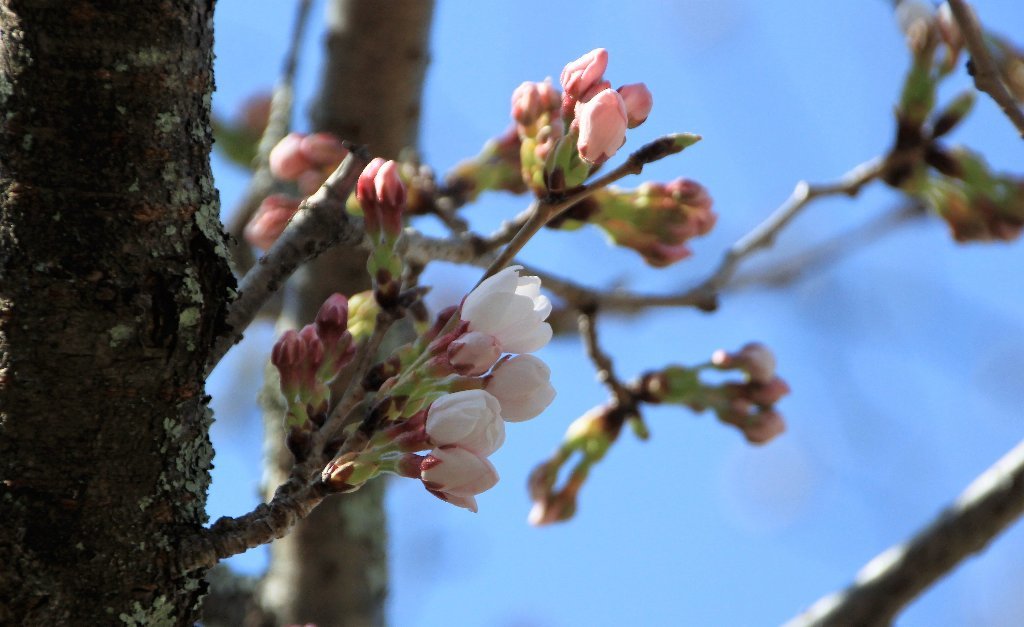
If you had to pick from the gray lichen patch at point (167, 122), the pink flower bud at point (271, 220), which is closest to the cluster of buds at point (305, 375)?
the gray lichen patch at point (167, 122)

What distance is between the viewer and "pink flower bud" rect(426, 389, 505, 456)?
900 mm

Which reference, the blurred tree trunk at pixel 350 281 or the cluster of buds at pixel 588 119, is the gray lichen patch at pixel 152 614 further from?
the blurred tree trunk at pixel 350 281

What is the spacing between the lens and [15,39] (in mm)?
→ 871

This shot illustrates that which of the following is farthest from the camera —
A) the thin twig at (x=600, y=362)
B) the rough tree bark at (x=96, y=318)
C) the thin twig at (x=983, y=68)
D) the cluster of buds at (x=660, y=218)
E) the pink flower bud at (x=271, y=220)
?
the thin twig at (x=600, y=362)

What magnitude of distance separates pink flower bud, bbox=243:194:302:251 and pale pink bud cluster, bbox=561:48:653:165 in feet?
1.82

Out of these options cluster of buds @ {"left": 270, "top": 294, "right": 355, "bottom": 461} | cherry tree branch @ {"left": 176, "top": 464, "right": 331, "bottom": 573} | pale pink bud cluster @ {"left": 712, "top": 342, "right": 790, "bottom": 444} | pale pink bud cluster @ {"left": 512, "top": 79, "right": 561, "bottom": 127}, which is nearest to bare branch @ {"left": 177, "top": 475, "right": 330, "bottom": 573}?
cherry tree branch @ {"left": 176, "top": 464, "right": 331, "bottom": 573}

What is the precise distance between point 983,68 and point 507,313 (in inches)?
28.1

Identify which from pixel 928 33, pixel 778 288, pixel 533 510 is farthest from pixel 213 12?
pixel 778 288

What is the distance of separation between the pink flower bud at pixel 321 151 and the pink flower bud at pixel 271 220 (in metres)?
0.16

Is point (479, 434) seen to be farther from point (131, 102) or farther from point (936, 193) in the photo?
point (936, 193)

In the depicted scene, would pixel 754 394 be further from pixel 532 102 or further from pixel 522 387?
pixel 522 387

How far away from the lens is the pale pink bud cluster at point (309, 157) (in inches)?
67.9

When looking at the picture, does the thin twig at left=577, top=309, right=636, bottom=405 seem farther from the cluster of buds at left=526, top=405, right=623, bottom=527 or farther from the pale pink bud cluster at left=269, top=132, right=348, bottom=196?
the pale pink bud cluster at left=269, top=132, right=348, bottom=196

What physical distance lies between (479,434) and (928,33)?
1509 millimetres
